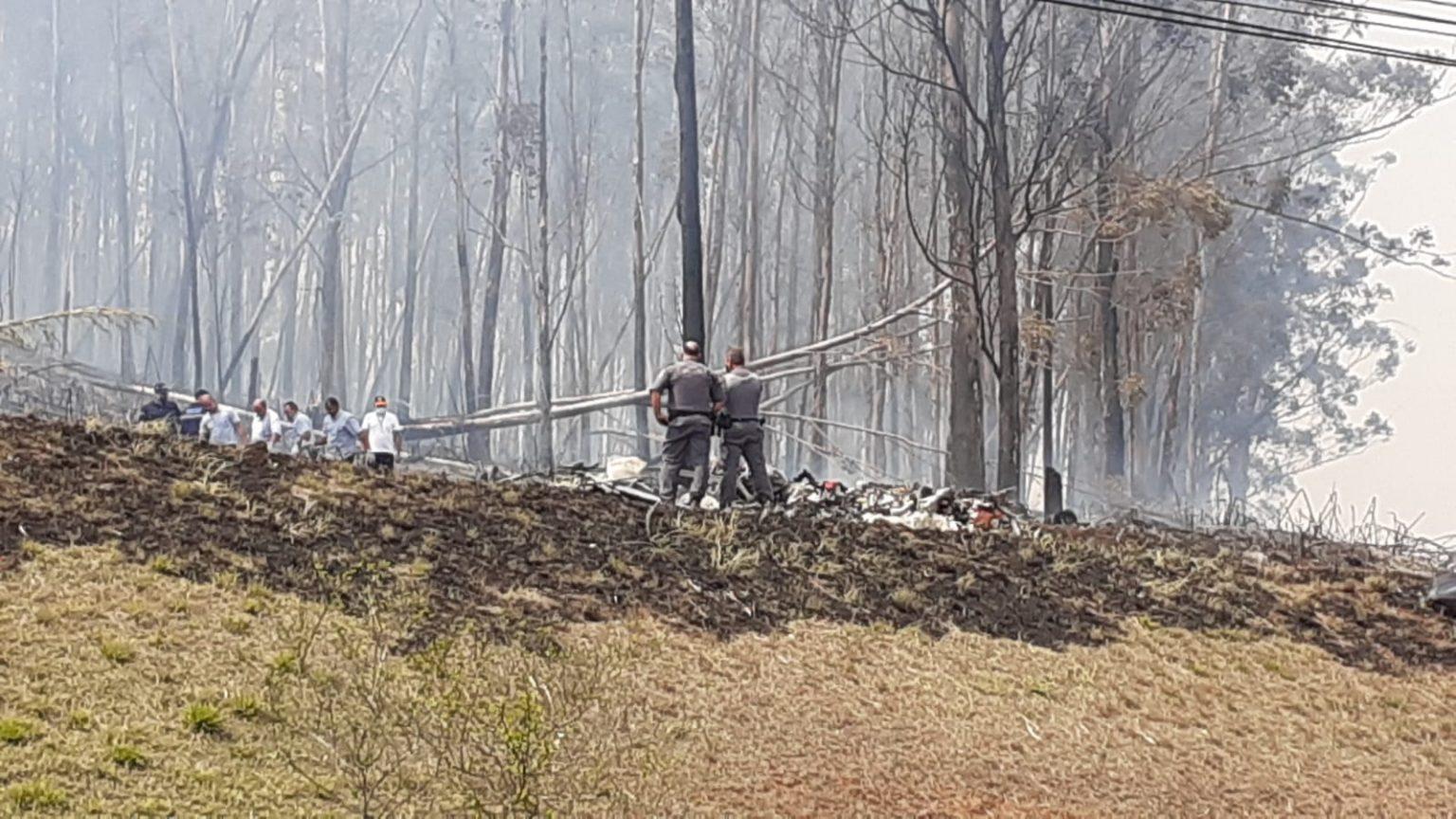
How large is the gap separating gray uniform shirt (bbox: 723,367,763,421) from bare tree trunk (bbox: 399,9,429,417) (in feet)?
82.1

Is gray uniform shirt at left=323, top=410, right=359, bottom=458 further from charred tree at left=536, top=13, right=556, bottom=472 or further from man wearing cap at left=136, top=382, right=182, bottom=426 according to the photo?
charred tree at left=536, top=13, right=556, bottom=472

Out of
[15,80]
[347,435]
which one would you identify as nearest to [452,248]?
[15,80]

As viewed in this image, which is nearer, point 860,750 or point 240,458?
point 860,750

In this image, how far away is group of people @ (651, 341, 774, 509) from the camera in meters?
12.0

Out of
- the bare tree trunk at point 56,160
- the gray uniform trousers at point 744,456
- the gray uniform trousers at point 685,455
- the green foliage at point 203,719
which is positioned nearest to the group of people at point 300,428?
the gray uniform trousers at point 685,455

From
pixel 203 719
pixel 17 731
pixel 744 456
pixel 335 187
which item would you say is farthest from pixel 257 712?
pixel 335 187

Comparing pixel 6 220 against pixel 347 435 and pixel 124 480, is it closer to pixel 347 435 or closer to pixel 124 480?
pixel 347 435

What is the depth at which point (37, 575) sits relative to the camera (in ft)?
22.0

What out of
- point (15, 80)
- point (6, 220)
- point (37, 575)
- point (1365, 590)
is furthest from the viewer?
point (6, 220)

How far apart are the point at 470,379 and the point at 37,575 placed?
2862cm

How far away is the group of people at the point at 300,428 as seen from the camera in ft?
50.8

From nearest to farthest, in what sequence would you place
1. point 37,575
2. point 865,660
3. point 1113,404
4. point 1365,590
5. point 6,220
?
1. point 37,575
2. point 865,660
3. point 1365,590
4. point 1113,404
5. point 6,220

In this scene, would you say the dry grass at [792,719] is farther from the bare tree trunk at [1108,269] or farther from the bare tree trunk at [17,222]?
the bare tree trunk at [17,222]

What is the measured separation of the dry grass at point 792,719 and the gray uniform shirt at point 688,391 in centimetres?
377
